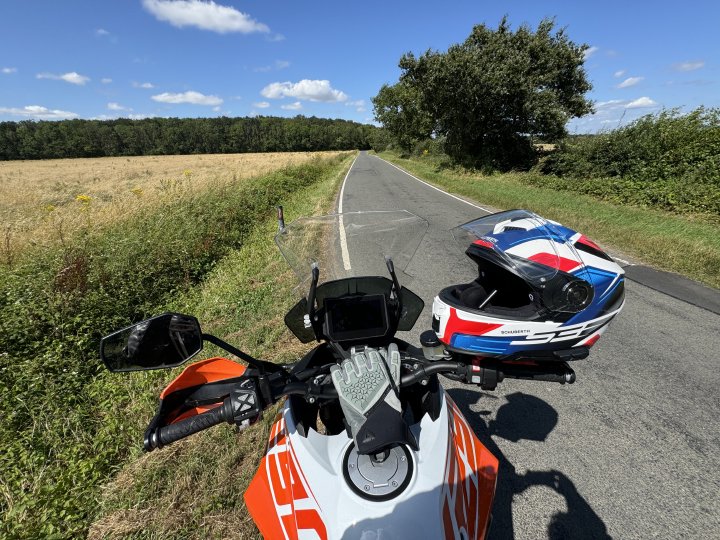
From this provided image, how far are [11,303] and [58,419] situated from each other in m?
1.83

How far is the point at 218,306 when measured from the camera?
4719 millimetres

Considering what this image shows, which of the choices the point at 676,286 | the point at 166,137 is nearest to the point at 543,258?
the point at 676,286

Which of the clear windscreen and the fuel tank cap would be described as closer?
the fuel tank cap

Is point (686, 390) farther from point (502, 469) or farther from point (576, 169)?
point (576, 169)

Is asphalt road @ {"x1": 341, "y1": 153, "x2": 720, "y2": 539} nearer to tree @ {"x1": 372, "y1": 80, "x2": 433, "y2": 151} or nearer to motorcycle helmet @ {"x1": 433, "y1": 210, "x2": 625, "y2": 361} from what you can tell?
motorcycle helmet @ {"x1": 433, "y1": 210, "x2": 625, "y2": 361}

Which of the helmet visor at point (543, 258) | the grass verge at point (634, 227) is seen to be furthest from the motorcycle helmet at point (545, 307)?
the grass verge at point (634, 227)

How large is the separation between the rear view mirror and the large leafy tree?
20.5 metres

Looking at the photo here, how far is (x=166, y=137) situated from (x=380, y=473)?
98.1 metres

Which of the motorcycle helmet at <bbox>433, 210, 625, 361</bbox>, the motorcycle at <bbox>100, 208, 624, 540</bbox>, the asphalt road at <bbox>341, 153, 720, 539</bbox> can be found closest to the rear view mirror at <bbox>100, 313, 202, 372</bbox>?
the motorcycle at <bbox>100, 208, 624, 540</bbox>

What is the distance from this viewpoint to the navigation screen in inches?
65.1

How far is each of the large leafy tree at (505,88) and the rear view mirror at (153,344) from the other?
2050cm

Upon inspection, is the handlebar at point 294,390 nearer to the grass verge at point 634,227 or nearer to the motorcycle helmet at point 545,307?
the motorcycle helmet at point 545,307

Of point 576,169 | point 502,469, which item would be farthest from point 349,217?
point 576,169

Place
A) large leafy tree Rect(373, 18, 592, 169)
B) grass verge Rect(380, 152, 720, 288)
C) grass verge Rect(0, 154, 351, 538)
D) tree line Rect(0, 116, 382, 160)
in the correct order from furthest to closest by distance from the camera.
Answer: tree line Rect(0, 116, 382, 160), large leafy tree Rect(373, 18, 592, 169), grass verge Rect(380, 152, 720, 288), grass verge Rect(0, 154, 351, 538)
